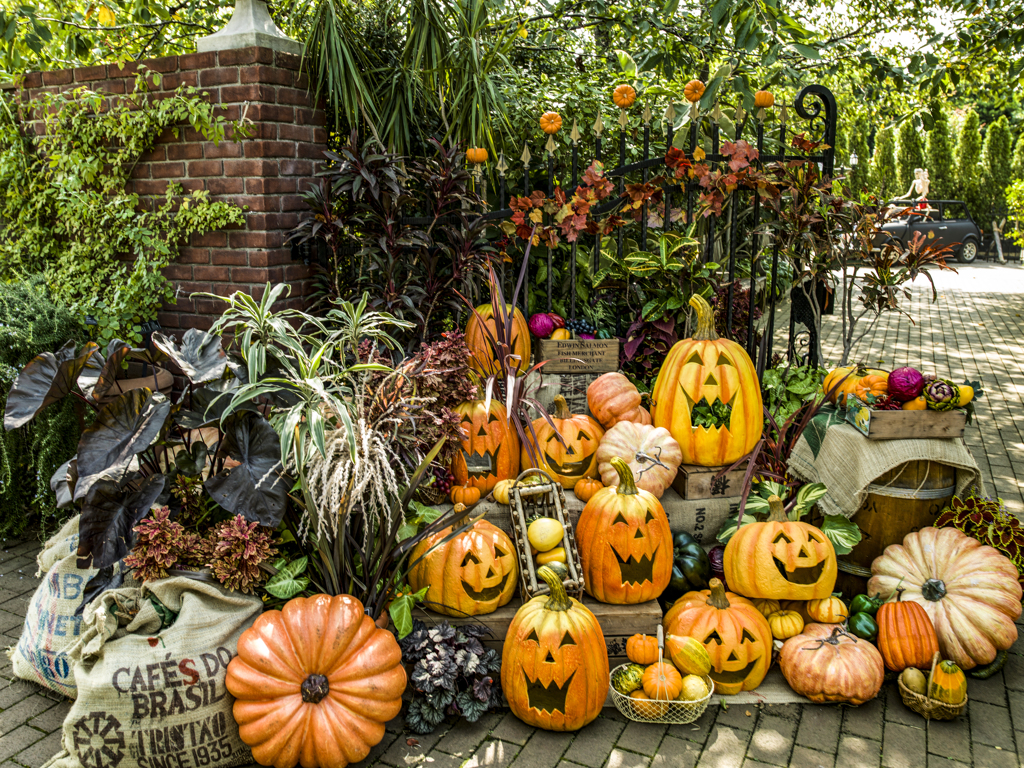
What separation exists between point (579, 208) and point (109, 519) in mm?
2625

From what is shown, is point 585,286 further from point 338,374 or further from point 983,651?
point 983,651

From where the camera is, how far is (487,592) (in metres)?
2.87

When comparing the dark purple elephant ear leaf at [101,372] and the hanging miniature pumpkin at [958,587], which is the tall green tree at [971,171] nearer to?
the hanging miniature pumpkin at [958,587]

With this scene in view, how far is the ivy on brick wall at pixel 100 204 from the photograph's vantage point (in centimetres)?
396

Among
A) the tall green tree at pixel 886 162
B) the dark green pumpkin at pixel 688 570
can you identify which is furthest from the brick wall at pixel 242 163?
the tall green tree at pixel 886 162

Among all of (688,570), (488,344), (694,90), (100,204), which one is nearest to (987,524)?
(688,570)

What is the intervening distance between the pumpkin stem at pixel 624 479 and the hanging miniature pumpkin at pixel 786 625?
0.75m

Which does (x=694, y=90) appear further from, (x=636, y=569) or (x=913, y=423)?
(x=636, y=569)

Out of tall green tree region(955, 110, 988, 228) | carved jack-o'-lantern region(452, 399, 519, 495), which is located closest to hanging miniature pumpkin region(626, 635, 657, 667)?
carved jack-o'-lantern region(452, 399, 519, 495)

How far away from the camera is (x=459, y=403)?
323cm

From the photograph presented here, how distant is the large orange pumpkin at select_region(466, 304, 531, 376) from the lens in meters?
3.73

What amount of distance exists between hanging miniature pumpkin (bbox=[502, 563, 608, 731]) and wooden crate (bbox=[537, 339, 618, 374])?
5.05 ft

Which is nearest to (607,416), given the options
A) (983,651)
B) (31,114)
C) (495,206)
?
(983,651)

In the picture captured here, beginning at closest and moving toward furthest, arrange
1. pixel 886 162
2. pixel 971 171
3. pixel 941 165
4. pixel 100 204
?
pixel 100 204 → pixel 971 171 → pixel 941 165 → pixel 886 162
